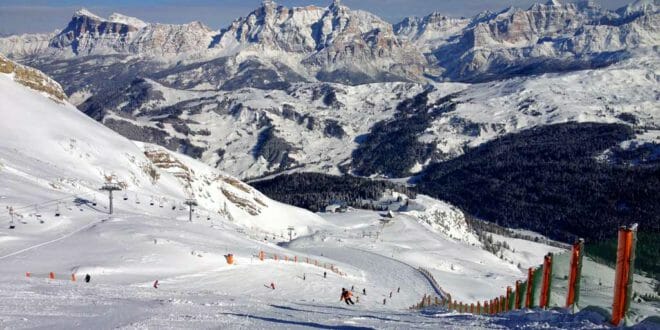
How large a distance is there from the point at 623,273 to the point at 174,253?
131ft

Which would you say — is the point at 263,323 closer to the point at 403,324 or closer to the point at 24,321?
the point at 403,324

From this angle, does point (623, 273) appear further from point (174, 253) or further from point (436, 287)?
point (436, 287)

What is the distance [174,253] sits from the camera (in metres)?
48.7

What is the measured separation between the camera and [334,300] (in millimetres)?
45250

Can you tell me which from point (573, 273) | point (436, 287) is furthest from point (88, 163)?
point (573, 273)

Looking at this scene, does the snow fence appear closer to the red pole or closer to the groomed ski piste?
the red pole

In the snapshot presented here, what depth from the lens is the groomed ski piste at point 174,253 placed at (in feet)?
67.2

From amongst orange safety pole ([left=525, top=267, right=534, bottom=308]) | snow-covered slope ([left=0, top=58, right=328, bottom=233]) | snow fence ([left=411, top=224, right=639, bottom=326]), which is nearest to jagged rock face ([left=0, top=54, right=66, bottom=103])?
snow-covered slope ([left=0, top=58, right=328, bottom=233])

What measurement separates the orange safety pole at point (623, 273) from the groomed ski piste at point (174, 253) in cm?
74

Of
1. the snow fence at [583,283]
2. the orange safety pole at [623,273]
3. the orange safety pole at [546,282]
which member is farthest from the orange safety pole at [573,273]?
the orange safety pole at [623,273]

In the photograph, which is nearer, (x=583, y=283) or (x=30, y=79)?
(x=583, y=283)

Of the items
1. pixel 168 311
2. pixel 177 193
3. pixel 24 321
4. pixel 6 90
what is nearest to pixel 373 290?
pixel 168 311

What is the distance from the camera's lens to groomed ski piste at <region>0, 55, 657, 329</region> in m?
20.5

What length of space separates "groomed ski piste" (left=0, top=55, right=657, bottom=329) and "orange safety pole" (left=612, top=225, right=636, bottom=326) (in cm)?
74
